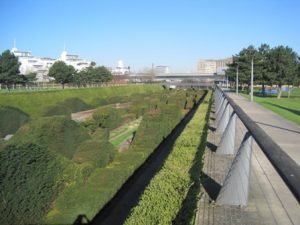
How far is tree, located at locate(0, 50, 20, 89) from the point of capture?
65.1 metres

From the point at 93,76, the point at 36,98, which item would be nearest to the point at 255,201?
the point at 36,98

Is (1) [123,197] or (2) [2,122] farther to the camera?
(2) [2,122]

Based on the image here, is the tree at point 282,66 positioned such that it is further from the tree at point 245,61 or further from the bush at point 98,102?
the bush at point 98,102

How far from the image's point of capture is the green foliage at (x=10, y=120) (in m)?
25.5

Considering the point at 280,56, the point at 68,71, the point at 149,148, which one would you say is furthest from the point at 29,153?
the point at 68,71

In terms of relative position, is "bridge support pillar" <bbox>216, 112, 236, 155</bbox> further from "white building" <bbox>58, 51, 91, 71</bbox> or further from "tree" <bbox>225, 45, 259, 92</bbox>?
"white building" <bbox>58, 51, 91, 71</bbox>

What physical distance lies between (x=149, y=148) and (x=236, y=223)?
471 inches

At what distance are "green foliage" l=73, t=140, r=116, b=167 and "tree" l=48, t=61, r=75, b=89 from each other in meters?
69.6

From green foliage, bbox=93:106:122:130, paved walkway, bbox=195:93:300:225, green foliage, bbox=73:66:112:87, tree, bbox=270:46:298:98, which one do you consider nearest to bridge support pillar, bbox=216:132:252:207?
paved walkway, bbox=195:93:300:225

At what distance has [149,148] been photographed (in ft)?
56.0

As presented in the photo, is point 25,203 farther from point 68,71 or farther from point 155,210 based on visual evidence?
point 68,71

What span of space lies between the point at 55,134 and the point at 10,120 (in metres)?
12.8

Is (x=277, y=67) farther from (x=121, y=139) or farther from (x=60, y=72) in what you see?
(x=60, y=72)

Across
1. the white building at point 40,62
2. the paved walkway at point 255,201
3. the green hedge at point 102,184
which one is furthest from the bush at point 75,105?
the white building at point 40,62
